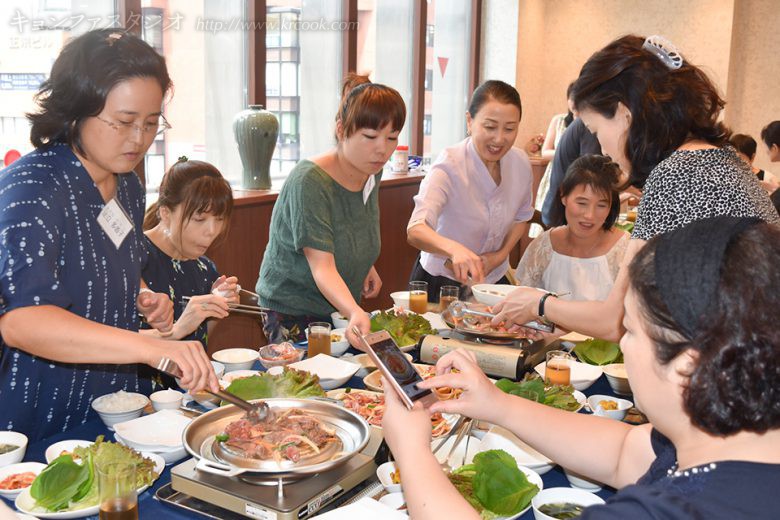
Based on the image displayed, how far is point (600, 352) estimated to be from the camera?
244cm

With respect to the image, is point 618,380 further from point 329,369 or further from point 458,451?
point 329,369

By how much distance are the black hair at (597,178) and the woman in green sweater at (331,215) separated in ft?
3.31

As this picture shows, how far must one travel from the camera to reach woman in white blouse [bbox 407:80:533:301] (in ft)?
11.1

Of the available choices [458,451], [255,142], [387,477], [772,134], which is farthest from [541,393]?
[772,134]

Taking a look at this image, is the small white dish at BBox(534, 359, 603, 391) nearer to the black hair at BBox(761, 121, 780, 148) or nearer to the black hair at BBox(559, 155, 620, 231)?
the black hair at BBox(559, 155, 620, 231)

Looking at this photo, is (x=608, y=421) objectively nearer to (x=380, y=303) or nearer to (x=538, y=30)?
(x=380, y=303)

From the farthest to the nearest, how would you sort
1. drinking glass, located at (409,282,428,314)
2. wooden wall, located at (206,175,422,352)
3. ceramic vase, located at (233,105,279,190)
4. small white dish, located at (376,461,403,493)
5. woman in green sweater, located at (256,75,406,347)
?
1. ceramic vase, located at (233,105,279,190)
2. wooden wall, located at (206,175,422,352)
3. drinking glass, located at (409,282,428,314)
4. woman in green sweater, located at (256,75,406,347)
5. small white dish, located at (376,461,403,493)

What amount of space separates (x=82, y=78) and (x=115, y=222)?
15.9 inches

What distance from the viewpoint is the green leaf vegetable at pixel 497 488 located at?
139 centimetres

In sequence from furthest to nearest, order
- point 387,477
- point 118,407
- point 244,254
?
point 244,254 → point 118,407 → point 387,477

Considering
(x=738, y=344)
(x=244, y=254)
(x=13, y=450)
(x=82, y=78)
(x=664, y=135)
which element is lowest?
(x=244, y=254)

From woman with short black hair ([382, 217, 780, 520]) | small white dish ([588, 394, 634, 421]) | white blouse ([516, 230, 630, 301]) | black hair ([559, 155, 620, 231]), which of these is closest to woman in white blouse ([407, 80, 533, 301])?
white blouse ([516, 230, 630, 301])

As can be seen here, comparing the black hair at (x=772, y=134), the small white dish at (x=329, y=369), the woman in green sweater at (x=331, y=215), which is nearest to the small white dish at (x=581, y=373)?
the small white dish at (x=329, y=369)

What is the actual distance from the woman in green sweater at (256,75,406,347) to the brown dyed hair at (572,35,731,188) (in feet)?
3.25
